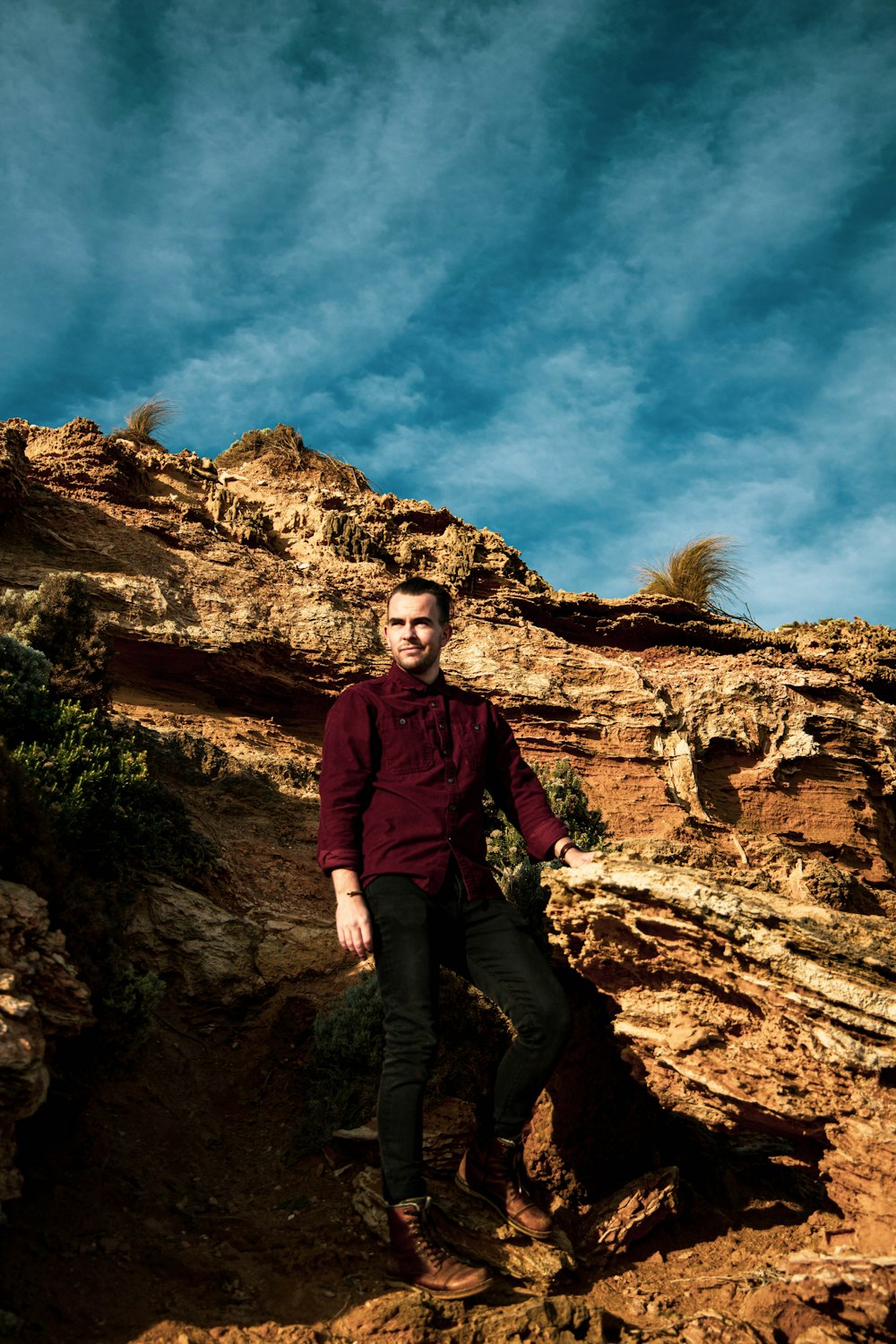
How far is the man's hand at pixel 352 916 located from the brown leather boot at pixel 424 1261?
98 centimetres

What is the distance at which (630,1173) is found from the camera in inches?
184

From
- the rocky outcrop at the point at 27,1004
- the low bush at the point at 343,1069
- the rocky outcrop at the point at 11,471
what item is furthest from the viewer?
the rocky outcrop at the point at 11,471

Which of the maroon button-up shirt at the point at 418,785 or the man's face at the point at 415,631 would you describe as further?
the man's face at the point at 415,631

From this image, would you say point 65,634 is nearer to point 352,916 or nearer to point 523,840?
point 523,840

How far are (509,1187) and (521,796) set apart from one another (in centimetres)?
173

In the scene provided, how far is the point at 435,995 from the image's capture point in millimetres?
3559

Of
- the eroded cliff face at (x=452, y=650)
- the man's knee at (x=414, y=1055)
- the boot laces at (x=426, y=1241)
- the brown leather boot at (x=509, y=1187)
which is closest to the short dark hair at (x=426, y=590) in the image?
the man's knee at (x=414, y=1055)

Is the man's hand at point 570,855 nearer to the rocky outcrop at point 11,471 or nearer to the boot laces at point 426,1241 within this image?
the boot laces at point 426,1241

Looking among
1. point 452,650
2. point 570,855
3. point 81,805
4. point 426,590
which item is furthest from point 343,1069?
point 452,650

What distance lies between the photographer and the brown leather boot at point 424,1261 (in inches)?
125

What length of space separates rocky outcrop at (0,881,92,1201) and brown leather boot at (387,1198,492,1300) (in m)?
1.44

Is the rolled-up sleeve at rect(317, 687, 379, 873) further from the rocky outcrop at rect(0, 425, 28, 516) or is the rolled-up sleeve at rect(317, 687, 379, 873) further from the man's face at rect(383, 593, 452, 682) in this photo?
the rocky outcrop at rect(0, 425, 28, 516)

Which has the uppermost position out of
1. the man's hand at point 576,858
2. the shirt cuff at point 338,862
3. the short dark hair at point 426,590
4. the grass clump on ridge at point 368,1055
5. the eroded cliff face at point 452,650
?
the eroded cliff face at point 452,650

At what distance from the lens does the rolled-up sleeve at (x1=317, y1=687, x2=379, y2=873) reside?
12.4 feet
